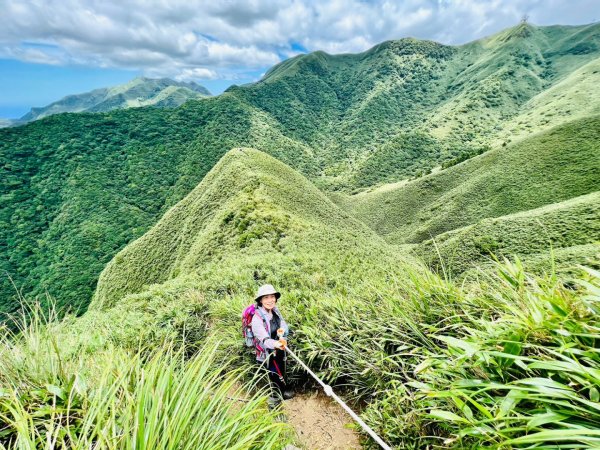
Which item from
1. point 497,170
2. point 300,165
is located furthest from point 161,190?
point 497,170

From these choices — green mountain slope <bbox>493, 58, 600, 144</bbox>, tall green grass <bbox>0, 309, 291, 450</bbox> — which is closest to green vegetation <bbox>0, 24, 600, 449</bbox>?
tall green grass <bbox>0, 309, 291, 450</bbox>

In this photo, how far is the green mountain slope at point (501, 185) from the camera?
48438 mm

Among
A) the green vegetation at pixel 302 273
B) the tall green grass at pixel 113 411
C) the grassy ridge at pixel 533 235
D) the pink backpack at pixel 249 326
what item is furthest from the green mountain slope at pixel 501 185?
the tall green grass at pixel 113 411

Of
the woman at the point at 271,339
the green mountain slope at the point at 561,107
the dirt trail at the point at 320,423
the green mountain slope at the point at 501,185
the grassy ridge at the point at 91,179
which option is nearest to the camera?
the dirt trail at the point at 320,423

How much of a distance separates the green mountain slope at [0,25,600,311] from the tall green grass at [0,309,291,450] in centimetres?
5877

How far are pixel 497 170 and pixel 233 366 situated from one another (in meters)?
67.7

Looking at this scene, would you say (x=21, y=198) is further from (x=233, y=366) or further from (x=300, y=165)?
(x=233, y=366)

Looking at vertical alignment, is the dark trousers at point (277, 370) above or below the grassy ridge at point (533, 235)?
above

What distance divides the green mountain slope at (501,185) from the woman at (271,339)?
52476 millimetres

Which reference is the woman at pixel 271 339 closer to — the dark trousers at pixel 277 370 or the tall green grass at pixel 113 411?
the dark trousers at pixel 277 370

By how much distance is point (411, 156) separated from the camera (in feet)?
431

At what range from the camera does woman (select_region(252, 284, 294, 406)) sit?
5.64 metres

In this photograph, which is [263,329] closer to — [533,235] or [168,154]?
[533,235]

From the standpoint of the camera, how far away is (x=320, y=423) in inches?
206
